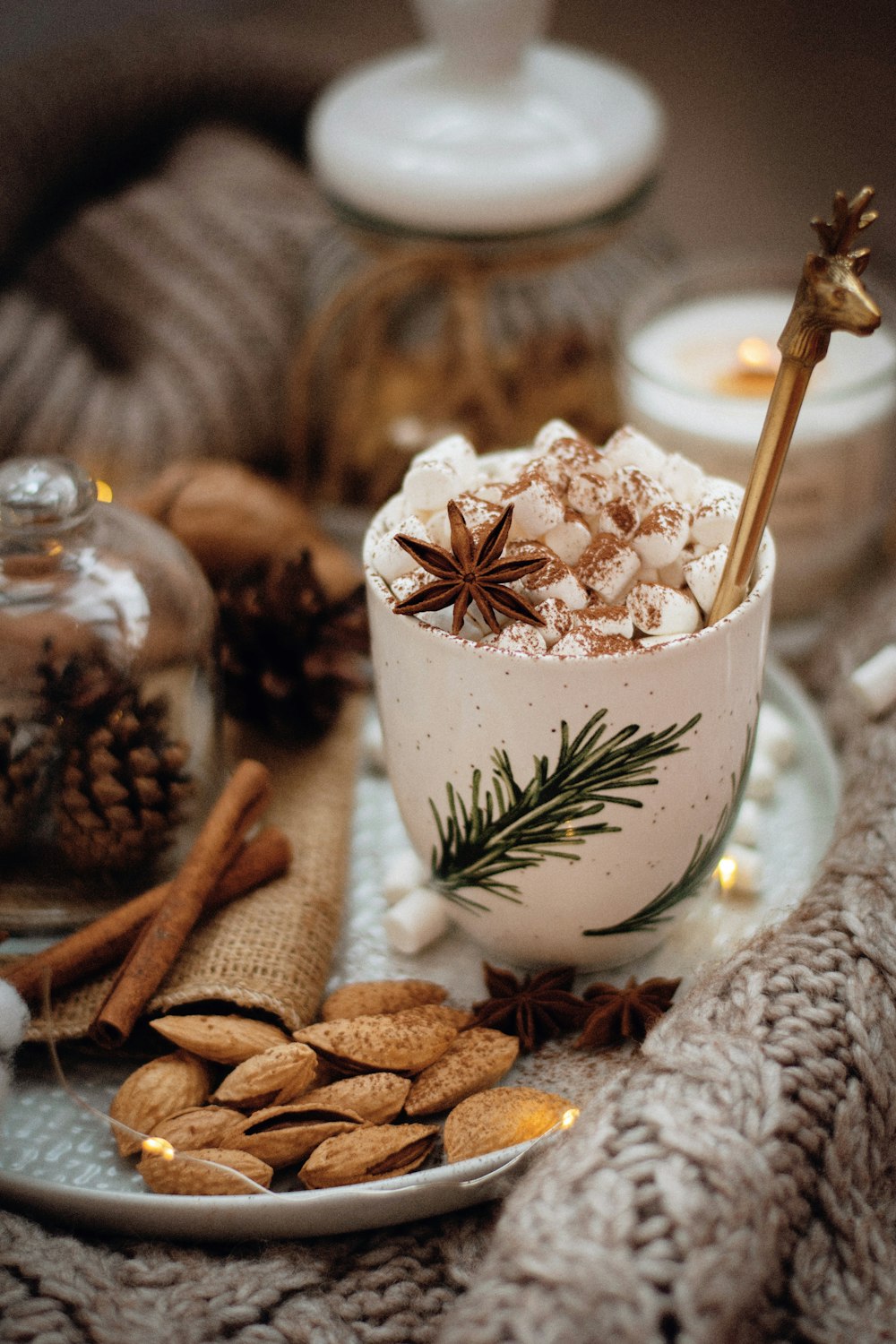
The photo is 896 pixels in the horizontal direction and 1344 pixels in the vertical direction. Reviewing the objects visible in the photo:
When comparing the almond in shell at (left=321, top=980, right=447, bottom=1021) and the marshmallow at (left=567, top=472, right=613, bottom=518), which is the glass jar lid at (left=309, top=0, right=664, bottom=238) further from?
the almond in shell at (left=321, top=980, right=447, bottom=1021)

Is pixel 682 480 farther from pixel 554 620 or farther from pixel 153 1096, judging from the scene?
pixel 153 1096

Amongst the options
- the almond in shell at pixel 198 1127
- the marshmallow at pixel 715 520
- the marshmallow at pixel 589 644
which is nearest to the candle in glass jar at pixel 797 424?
the marshmallow at pixel 715 520

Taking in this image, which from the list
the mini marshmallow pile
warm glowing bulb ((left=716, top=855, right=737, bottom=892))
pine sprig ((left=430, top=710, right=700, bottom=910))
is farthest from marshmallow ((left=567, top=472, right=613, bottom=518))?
warm glowing bulb ((left=716, top=855, right=737, bottom=892))

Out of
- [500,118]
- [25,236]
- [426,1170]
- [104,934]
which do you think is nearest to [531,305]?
[500,118]

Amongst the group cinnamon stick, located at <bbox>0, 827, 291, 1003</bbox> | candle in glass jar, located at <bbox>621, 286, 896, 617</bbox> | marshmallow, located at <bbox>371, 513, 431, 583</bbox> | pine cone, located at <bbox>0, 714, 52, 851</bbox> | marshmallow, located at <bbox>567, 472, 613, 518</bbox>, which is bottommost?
cinnamon stick, located at <bbox>0, 827, 291, 1003</bbox>

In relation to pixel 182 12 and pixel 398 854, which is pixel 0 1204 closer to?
pixel 398 854
